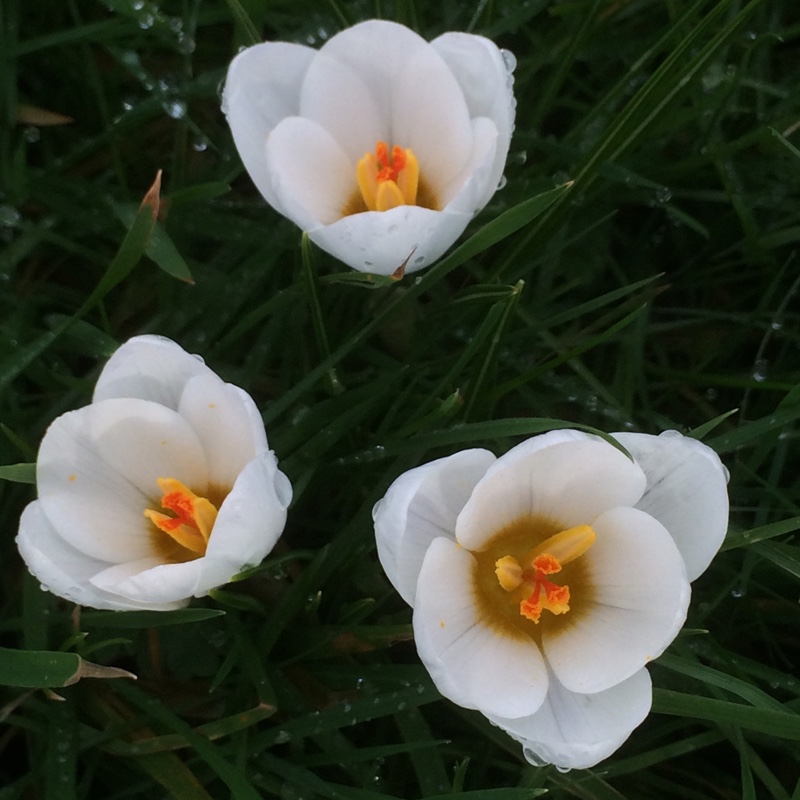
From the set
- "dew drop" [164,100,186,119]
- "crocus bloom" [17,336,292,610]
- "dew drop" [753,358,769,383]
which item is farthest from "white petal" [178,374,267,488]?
"dew drop" [753,358,769,383]

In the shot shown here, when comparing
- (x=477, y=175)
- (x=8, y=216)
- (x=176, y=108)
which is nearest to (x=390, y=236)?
(x=477, y=175)

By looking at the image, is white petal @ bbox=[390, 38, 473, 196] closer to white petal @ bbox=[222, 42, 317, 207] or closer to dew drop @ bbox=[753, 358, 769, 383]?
white petal @ bbox=[222, 42, 317, 207]

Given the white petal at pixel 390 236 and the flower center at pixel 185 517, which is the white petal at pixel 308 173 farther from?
the flower center at pixel 185 517

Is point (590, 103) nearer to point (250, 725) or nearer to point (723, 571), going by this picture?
point (723, 571)

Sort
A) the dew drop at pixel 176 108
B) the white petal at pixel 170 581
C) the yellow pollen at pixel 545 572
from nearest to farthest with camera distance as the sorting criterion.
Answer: the white petal at pixel 170 581 → the yellow pollen at pixel 545 572 → the dew drop at pixel 176 108

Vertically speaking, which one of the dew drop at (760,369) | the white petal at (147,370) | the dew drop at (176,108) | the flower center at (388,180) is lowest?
the dew drop at (760,369)

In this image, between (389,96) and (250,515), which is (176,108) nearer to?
(389,96)

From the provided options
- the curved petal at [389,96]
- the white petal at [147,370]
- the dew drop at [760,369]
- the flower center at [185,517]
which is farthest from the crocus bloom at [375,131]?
the dew drop at [760,369]
